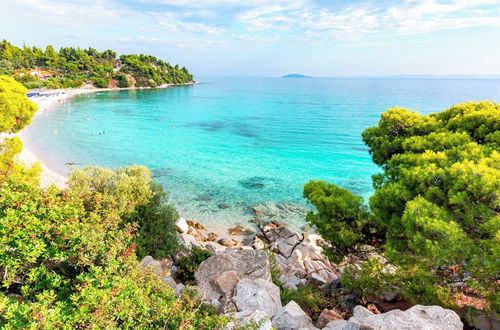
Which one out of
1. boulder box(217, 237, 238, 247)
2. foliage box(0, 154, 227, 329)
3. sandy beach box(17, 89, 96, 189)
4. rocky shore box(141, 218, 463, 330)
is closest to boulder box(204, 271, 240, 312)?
rocky shore box(141, 218, 463, 330)

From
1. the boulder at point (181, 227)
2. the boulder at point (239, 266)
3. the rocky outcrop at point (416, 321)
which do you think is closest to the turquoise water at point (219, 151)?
the boulder at point (181, 227)

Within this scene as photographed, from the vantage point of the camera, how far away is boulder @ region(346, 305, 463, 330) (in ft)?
20.7

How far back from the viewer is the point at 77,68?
134125 millimetres

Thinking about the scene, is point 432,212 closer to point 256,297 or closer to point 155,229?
point 256,297

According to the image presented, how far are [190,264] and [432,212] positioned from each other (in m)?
9.91

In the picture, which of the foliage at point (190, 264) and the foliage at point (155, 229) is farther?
the foliage at point (155, 229)

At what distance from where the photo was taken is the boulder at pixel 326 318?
8602mm

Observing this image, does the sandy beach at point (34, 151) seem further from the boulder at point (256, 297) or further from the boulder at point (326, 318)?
the boulder at point (326, 318)

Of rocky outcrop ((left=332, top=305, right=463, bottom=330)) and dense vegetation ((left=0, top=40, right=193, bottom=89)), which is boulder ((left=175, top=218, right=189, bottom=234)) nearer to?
rocky outcrop ((left=332, top=305, right=463, bottom=330))

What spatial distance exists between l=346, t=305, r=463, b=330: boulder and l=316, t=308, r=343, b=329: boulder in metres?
1.85

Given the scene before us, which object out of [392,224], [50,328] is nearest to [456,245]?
[392,224]

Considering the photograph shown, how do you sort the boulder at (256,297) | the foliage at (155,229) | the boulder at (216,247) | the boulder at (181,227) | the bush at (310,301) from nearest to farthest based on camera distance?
the boulder at (256,297), the bush at (310,301), the foliage at (155,229), the boulder at (216,247), the boulder at (181,227)

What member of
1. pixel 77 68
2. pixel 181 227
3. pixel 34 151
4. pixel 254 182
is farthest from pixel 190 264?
pixel 77 68

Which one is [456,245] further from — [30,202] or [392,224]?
[30,202]
